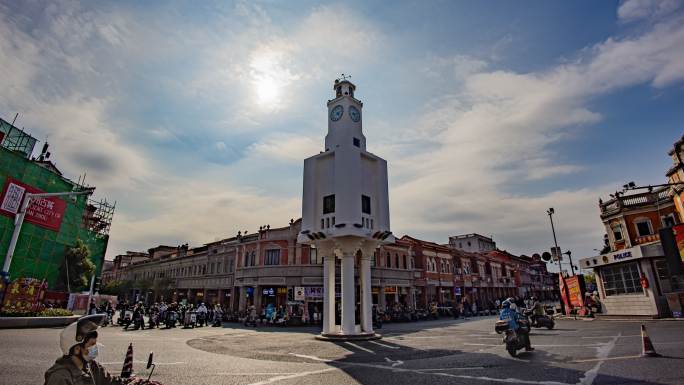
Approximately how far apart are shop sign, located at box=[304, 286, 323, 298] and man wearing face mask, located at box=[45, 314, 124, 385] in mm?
30870

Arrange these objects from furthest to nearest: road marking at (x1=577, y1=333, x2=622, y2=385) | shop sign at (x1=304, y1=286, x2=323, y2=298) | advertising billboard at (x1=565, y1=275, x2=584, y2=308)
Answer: shop sign at (x1=304, y1=286, x2=323, y2=298) < advertising billboard at (x1=565, y1=275, x2=584, y2=308) < road marking at (x1=577, y1=333, x2=622, y2=385)

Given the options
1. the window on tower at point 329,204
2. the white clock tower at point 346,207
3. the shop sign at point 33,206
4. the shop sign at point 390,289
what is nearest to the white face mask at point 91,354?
the white clock tower at point 346,207

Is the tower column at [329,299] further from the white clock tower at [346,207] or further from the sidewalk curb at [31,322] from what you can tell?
the sidewalk curb at [31,322]

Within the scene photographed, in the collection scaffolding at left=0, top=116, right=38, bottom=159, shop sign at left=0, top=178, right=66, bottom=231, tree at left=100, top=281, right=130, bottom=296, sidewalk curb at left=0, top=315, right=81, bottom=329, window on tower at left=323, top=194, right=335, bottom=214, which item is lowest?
sidewalk curb at left=0, top=315, right=81, bottom=329

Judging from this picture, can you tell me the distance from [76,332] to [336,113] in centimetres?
1850

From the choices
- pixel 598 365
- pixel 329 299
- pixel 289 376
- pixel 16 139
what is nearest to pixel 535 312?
pixel 329 299

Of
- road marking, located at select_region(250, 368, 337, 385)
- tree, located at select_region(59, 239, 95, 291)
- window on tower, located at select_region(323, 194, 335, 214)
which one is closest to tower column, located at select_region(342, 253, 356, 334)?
window on tower, located at select_region(323, 194, 335, 214)

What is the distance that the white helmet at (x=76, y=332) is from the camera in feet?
13.0

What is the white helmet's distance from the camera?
397 cm

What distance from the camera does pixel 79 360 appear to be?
13.1 ft

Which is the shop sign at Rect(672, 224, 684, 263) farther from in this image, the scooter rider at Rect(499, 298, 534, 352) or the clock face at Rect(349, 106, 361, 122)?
the clock face at Rect(349, 106, 361, 122)

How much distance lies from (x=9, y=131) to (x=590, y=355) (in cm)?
4627

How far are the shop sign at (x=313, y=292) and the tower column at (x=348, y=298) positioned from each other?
649 inches

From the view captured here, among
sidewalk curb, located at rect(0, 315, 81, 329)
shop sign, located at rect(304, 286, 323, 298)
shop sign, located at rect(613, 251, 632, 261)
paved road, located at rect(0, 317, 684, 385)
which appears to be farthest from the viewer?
shop sign, located at rect(304, 286, 323, 298)
